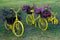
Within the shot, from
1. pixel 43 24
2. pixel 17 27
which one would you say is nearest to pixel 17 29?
pixel 17 27

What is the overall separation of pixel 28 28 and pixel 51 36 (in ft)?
3.87

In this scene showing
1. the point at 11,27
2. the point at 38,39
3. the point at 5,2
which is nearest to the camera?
the point at 38,39

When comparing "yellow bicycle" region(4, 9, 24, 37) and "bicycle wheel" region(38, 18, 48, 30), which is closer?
"yellow bicycle" region(4, 9, 24, 37)

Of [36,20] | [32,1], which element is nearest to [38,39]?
[36,20]

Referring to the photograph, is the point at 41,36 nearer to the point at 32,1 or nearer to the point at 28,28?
the point at 28,28

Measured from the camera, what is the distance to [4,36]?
7324 millimetres

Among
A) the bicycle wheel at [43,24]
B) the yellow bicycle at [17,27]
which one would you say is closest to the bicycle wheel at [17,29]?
the yellow bicycle at [17,27]

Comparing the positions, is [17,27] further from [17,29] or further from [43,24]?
[43,24]

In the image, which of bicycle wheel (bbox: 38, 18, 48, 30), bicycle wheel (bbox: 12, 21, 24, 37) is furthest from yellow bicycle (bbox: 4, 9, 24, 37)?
bicycle wheel (bbox: 38, 18, 48, 30)

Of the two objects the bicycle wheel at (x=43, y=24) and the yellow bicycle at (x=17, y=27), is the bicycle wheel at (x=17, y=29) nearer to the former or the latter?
the yellow bicycle at (x=17, y=27)

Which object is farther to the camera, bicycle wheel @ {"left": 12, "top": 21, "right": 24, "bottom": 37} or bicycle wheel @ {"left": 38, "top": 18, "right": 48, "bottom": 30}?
bicycle wheel @ {"left": 38, "top": 18, "right": 48, "bottom": 30}

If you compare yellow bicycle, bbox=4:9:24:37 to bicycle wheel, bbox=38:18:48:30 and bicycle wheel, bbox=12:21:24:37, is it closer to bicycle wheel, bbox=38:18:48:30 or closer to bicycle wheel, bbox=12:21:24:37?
bicycle wheel, bbox=12:21:24:37

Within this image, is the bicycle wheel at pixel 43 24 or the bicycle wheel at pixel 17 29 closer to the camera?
the bicycle wheel at pixel 17 29

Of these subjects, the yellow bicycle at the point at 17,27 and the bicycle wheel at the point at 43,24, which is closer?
the yellow bicycle at the point at 17,27
